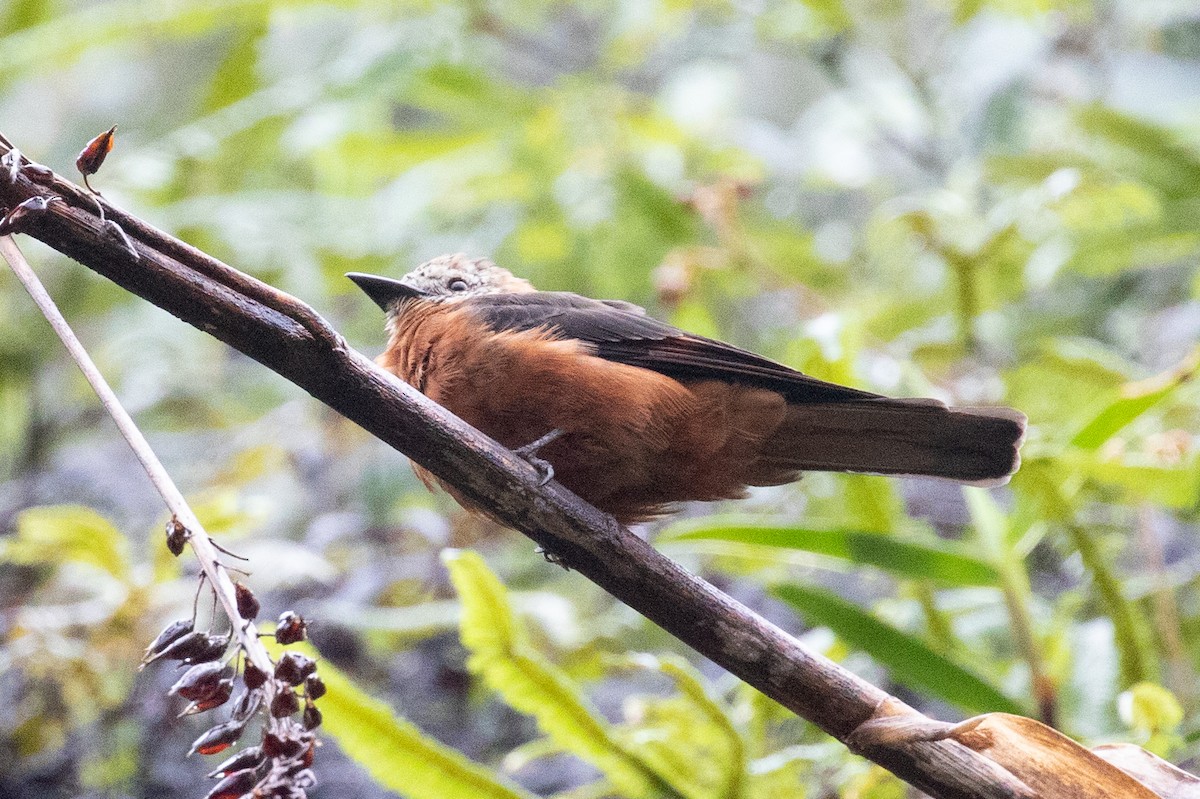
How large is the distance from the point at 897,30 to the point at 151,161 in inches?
103

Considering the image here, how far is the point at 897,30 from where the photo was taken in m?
3.93

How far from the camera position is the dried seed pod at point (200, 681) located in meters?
1.05

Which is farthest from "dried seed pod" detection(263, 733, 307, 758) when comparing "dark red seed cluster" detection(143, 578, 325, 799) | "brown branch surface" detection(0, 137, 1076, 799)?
"brown branch surface" detection(0, 137, 1076, 799)

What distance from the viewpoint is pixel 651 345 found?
2053 millimetres

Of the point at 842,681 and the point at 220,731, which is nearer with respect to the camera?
the point at 220,731

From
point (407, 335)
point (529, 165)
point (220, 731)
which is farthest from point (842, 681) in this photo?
point (529, 165)

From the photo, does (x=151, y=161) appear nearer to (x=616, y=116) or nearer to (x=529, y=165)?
(x=529, y=165)

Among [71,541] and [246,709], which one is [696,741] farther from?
[71,541]

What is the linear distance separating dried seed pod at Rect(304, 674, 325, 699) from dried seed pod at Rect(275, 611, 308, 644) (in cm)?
4

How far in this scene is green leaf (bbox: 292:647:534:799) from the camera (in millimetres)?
1785

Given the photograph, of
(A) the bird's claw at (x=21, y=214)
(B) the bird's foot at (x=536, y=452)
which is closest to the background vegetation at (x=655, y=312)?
(B) the bird's foot at (x=536, y=452)

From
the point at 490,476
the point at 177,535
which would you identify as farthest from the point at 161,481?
the point at 490,476

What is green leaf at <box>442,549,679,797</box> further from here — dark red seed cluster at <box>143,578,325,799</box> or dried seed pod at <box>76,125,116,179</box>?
dried seed pod at <box>76,125,116,179</box>

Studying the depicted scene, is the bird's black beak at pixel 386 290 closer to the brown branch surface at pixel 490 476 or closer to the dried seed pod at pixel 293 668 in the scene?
the brown branch surface at pixel 490 476
